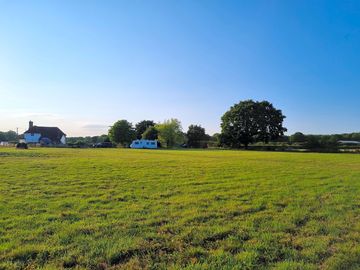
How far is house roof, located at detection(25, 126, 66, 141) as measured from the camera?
10823 cm

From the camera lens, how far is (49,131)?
110188 mm

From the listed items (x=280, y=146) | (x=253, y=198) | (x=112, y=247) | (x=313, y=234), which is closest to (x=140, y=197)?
(x=253, y=198)

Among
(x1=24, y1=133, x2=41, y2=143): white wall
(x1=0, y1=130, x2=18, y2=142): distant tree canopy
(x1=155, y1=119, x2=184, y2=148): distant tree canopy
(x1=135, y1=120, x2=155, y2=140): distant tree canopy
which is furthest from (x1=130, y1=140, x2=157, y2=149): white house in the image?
(x1=0, y1=130, x2=18, y2=142): distant tree canopy

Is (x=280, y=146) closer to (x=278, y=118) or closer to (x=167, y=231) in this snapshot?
(x=278, y=118)

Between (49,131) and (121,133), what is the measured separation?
2743 centimetres

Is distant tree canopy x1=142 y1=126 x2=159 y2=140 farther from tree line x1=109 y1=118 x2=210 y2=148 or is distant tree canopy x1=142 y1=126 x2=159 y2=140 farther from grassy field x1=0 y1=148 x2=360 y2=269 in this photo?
grassy field x1=0 y1=148 x2=360 y2=269

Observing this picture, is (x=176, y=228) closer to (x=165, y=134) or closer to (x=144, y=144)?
(x=144, y=144)

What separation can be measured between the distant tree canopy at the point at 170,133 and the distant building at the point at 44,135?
37.5 meters

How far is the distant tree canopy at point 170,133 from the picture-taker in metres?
96.4

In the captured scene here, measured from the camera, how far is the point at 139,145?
83250 mm

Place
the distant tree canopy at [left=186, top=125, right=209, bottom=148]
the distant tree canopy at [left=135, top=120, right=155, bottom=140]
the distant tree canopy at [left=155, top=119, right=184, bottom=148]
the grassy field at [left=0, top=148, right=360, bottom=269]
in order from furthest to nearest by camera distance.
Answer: the distant tree canopy at [left=135, top=120, right=155, bottom=140]
the distant tree canopy at [left=186, top=125, right=209, bottom=148]
the distant tree canopy at [left=155, top=119, right=184, bottom=148]
the grassy field at [left=0, top=148, right=360, bottom=269]

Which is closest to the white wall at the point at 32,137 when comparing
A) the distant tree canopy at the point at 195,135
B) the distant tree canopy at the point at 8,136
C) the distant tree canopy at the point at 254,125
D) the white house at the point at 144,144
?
the distant tree canopy at the point at 8,136

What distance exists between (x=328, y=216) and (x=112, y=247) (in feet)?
17.5

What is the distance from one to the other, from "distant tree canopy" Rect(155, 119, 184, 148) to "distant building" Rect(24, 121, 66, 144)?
123 feet
